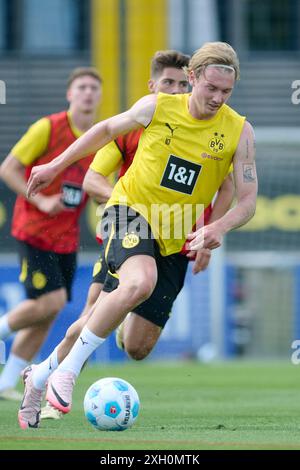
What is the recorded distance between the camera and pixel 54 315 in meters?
9.66

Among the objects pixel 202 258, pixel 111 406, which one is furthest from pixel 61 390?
pixel 202 258

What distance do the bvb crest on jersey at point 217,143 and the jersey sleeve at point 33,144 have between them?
269 cm

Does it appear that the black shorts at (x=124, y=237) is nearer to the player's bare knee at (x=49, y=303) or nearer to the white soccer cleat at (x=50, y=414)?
the white soccer cleat at (x=50, y=414)

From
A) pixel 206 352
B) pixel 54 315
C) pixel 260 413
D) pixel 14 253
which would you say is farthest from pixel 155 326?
pixel 14 253

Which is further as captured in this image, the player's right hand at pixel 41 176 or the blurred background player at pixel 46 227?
the blurred background player at pixel 46 227

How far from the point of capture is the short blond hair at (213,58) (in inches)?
272

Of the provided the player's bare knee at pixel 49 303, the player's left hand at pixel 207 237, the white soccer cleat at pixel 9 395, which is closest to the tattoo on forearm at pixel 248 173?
the player's left hand at pixel 207 237

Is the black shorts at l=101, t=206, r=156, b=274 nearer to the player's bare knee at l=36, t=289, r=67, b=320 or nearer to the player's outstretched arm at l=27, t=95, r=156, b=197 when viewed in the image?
the player's outstretched arm at l=27, t=95, r=156, b=197

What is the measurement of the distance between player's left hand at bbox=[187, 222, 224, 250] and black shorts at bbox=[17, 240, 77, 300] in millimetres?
3014

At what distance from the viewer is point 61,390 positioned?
21.5ft

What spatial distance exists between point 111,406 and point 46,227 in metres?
3.19

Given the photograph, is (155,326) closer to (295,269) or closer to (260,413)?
(260,413)

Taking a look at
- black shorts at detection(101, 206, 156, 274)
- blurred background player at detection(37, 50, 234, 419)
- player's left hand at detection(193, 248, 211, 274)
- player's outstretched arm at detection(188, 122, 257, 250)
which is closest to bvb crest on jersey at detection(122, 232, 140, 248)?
black shorts at detection(101, 206, 156, 274)

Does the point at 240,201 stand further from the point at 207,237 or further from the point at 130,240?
the point at 130,240
